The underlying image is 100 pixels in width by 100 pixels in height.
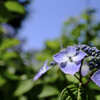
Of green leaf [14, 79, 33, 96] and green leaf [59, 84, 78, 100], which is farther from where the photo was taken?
green leaf [14, 79, 33, 96]

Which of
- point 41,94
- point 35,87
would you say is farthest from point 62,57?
point 35,87

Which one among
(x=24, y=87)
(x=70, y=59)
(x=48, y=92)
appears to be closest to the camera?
(x=70, y=59)

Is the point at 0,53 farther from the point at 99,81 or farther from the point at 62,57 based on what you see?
the point at 99,81

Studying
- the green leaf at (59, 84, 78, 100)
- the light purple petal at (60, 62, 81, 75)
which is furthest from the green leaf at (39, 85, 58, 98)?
A: the green leaf at (59, 84, 78, 100)

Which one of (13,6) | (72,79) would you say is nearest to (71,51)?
(72,79)

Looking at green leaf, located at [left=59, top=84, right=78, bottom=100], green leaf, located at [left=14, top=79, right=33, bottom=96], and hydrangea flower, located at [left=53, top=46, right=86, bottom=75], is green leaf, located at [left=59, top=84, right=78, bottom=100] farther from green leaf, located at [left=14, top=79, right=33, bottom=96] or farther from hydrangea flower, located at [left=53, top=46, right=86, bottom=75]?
green leaf, located at [left=14, top=79, right=33, bottom=96]

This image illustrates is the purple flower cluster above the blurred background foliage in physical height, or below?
above

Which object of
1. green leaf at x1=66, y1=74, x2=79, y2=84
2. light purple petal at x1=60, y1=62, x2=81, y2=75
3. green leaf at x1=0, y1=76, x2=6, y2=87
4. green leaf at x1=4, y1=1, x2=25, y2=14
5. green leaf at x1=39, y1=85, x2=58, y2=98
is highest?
green leaf at x1=4, y1=1, x2=25, y2=14

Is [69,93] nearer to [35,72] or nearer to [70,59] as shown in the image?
[70,59]

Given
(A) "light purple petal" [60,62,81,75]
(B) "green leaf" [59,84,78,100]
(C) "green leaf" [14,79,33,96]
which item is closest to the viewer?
(B) "green leaf" [59,84,78,100]
